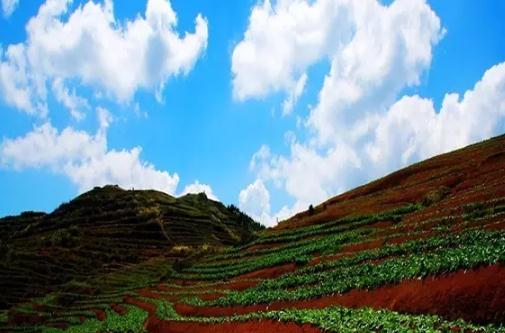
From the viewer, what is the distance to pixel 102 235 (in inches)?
4336

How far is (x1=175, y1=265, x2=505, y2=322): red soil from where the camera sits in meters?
22.5

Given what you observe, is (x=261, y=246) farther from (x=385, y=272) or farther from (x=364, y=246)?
(x=385, y=272)

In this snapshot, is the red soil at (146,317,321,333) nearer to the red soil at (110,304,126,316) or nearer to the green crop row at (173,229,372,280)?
the red soil at (110,304,126,316)

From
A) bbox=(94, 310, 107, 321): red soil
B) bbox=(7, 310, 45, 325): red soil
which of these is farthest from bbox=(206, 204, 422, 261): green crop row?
bbox=(7, 310, 45, 325): red soil

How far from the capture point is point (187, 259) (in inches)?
3632

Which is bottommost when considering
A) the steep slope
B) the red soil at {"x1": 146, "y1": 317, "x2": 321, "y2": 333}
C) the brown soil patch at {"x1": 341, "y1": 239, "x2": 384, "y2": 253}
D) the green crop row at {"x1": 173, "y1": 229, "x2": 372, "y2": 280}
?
the red soil at {"x1": 146, "y1": 317, "x2": 321, "y2": 333}

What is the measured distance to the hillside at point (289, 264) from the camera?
26284 mm

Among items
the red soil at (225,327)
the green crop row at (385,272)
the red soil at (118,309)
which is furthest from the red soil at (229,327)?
the red soil at (118,309)

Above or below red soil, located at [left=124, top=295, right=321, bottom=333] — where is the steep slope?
above

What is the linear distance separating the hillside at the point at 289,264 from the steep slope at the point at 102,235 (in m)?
0.33

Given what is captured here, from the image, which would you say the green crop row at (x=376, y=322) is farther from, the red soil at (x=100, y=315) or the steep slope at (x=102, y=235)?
the steep slope at (x=102, y=235)

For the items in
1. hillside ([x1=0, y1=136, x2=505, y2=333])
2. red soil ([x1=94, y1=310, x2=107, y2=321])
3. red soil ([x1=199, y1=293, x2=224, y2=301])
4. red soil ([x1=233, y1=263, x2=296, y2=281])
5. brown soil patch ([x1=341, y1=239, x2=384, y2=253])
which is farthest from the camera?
red soil ([x1=94, y1=310, x2=107, y2=321])

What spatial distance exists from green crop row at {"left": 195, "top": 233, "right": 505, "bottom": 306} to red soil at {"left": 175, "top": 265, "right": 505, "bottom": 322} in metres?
0.72

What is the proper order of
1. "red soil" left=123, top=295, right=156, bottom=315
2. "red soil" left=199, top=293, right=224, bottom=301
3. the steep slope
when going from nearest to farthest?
1. "red soil" left=199, top=293, right=224, bottom=301
2. "red soil" left=123, top=295, right=156, bottom=315
3. the steep slope
